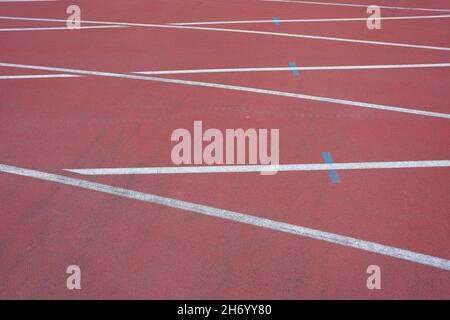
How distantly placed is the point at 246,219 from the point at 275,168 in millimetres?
1060

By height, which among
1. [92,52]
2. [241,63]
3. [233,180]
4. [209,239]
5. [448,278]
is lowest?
[448,278]

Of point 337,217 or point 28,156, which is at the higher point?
point 28,156

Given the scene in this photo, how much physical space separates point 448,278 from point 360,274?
2.50 ft

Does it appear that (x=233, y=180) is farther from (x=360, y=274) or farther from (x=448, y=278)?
(x=448, y=278)

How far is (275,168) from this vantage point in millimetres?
5445

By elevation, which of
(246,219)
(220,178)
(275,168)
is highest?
(275,168)

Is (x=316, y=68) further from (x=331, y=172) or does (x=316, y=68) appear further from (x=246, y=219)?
(x=246, y=219)

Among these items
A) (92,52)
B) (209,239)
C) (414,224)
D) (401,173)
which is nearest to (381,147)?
(401,173)

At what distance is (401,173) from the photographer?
530 centimetres

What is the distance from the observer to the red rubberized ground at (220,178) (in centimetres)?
400

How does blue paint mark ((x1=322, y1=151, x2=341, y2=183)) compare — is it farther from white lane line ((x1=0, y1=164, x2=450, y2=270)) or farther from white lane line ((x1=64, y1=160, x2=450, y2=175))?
white lane line ((x1=0, y1=164, x2=450, y2=270))

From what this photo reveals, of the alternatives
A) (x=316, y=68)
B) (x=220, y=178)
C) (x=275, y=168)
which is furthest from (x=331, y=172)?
(x=316, y=68)

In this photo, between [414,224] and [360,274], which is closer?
[360,274]
